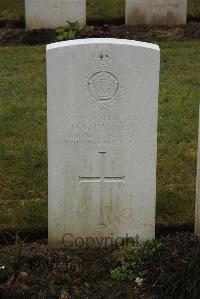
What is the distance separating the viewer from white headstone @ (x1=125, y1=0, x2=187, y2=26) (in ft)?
40.3

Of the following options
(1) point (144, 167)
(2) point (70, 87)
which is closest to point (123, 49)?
(2) point (70, 87)

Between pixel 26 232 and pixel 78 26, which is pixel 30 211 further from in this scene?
pixel 78 26

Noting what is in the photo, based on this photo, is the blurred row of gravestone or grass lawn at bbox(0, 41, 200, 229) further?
the blurred row of gravestone

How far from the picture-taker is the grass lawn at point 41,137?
6.02 metres

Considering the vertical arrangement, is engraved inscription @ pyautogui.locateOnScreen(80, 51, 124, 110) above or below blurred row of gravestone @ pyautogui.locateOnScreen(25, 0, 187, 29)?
below

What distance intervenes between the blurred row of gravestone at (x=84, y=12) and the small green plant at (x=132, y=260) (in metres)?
7.49

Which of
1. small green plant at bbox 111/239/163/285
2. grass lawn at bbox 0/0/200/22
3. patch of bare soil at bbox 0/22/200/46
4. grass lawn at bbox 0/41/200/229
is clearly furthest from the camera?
grass lawn at bbox 0/0/200/22

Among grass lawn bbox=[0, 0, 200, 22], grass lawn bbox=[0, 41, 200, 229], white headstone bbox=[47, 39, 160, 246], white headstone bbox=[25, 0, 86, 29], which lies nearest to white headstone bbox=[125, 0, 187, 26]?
grass lawn bbox=[0, 0, 200, 22]

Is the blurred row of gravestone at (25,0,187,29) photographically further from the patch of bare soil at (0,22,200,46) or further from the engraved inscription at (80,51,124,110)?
the engraved inscription at (80,51,124,110)

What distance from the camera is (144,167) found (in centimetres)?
531

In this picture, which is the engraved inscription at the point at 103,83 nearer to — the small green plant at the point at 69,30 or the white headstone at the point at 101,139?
the white headstone at the point at 101,139

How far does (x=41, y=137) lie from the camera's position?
298 inches

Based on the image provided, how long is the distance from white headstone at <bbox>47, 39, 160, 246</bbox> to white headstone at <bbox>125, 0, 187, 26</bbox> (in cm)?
728

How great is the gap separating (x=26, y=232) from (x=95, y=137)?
3.36 ft
